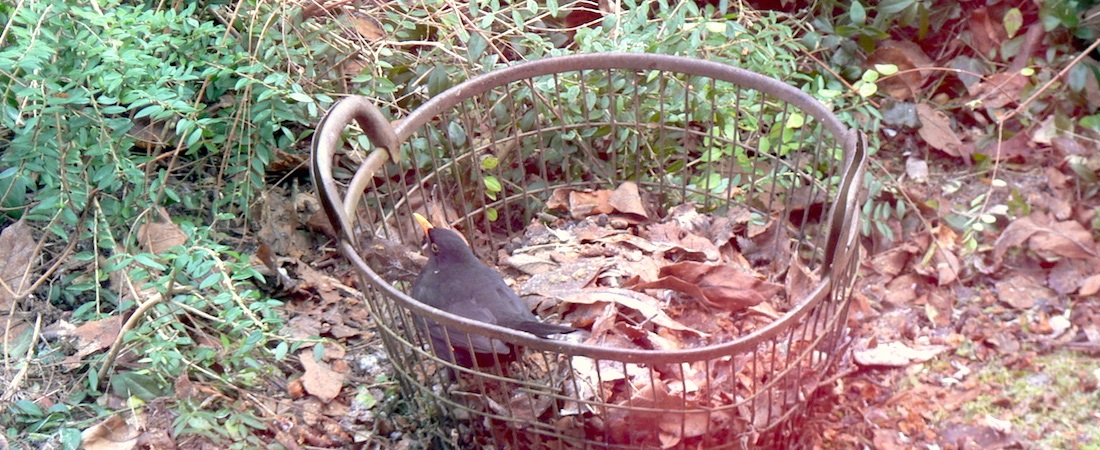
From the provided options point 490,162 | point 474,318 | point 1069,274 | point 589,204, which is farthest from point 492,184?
point 1069,274

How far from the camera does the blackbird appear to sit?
1.83m

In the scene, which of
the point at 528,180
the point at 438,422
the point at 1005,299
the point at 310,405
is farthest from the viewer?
the point at 528,180

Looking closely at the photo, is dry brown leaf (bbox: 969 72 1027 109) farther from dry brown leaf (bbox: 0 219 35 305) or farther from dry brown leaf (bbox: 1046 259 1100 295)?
dry brown leaf (bbox: 0 219 35 305)

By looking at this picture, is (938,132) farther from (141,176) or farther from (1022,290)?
(141,176)

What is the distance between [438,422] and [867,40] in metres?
1.82

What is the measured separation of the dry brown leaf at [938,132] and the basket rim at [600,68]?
950 millimetres

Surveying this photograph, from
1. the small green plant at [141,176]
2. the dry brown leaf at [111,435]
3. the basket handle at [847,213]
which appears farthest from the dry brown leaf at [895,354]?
the dry brown leaf at [111,435]

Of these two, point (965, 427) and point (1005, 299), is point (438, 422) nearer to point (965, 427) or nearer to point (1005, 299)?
point (965, 427)

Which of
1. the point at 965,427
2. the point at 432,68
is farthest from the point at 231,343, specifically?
the point at 965,427

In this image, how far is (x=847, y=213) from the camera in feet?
5.14

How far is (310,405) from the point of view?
212 centimetres

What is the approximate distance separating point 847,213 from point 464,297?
0.80m

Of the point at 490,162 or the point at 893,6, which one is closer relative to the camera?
the point at 490,162

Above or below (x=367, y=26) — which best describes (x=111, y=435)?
below
